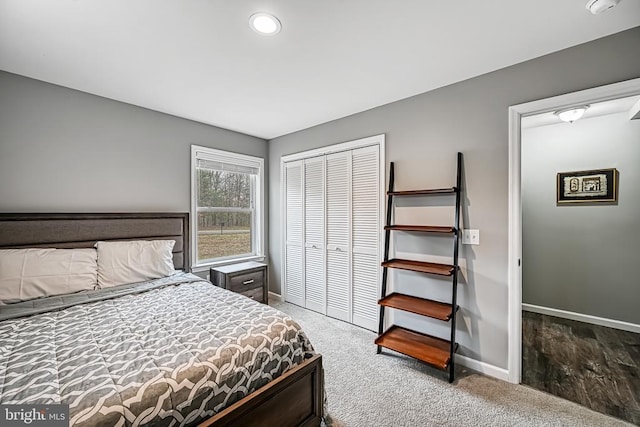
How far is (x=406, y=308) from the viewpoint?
231 cm

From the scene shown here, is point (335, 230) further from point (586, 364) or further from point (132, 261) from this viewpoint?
point (586, 364)

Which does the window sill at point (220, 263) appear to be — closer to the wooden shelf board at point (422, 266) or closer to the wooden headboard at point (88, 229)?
the wooden headboard at point (88, 229)

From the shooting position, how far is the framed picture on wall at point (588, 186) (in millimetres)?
3074

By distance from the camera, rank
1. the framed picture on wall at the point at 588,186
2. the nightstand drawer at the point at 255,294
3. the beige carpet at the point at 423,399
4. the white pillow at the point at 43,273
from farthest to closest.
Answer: the nightstand drawer at the point at 255,294 < the framed picture on wall at the point at 588,186 < the white pillow at the point at 43,273 < the beige carpet at the point at 423,399

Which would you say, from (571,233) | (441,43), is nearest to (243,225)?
(441,43)

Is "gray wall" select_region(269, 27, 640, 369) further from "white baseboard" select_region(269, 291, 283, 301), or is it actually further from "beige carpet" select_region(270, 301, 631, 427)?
"white baseboard" select_region(269, 291, 283, 301)

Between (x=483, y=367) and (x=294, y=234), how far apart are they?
8.37ft

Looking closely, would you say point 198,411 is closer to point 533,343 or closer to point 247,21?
point 247,21

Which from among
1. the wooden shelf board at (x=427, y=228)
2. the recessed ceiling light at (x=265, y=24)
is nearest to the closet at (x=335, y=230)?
the wooden shelf board at (x=427, y=228)

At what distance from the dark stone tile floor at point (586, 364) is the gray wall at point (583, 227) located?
1.18ft

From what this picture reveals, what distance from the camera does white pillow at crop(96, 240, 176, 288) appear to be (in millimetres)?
2301

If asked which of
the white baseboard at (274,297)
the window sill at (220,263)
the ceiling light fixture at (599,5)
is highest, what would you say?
the ceiling light fixture at (599,5)

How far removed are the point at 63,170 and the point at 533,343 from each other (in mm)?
4859

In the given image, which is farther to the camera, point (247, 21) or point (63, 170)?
point (63, 170)
